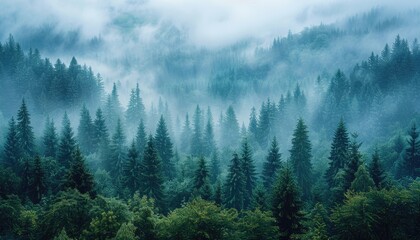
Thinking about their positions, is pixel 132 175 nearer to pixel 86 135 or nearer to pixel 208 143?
pixel 86 135

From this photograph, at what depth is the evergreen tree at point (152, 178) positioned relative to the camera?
217ft

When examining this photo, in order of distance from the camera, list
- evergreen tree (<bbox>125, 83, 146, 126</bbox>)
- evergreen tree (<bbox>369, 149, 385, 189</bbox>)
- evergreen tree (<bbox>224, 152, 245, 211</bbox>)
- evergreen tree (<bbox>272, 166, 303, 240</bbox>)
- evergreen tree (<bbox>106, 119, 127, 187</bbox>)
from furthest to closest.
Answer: evergreen tree (<bbox>125, 83, 146, 126</bbox>)
evergreen tree (<bbox>106, 119, 127, 187</bbox>)
evergreen tree (<bbox>224, 152, 245, 211</bbox>)
evergreen tree (<bbox>369, 149, 385, 189</bbox>)
evergreen tree (<bbox>272, 166, 303, 240</bbox>)

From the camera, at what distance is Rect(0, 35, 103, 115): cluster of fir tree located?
479 feet

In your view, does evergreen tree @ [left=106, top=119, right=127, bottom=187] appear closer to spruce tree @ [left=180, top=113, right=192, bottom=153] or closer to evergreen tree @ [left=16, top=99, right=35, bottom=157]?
evergreen tree @ [left=16, top=99, right=35, bottom=157]

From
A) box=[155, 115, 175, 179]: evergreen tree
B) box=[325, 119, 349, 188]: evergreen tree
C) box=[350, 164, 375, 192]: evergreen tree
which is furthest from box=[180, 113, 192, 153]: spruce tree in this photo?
box=[350, 164, 375, 192]: evergreen tree

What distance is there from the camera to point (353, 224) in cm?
3769

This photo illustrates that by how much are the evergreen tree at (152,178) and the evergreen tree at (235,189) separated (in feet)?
36.9

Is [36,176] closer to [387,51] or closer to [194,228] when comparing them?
[194,228]

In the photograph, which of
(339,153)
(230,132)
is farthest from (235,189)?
(230,132)

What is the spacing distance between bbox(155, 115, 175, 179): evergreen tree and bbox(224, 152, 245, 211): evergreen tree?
936 inches

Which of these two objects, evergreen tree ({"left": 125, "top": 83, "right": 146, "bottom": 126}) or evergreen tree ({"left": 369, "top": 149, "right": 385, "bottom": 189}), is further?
evergreen tree ({"left": 125, "top": 83, "right": 146, "bottom": 126})

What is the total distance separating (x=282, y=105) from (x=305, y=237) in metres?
100

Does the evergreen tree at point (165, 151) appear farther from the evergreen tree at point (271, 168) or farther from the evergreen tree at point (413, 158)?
the evergreen tree at point (413, 158)

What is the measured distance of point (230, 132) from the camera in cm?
13112
